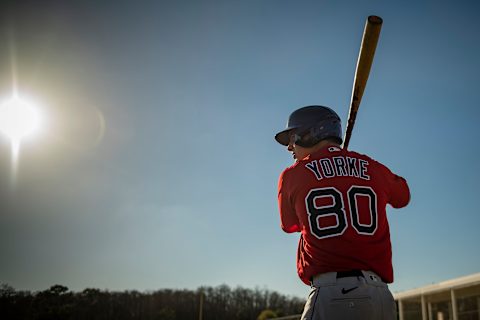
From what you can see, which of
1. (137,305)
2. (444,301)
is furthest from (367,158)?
(137,305)

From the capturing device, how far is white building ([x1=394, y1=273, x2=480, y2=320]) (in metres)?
11.2

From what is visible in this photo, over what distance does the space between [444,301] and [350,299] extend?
13619 mm

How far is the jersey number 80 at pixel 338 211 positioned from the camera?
8.95ft

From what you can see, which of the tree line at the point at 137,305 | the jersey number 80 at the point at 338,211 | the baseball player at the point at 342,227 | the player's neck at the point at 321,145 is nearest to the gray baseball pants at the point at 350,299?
the baseball player at the point at 342,227

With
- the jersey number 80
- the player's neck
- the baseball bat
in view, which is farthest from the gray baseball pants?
the baseball bat

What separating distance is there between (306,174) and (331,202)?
1.01 ft

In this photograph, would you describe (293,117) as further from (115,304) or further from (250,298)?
(250,298)

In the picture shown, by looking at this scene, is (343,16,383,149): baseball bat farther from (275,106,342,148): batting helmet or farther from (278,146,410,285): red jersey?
(278,146,410,285): red jersey

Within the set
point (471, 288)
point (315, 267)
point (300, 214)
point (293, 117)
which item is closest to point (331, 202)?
point (300, 214)

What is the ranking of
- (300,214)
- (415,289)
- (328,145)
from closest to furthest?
(300,214)
(328,145)
(415,289)

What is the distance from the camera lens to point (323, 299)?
100 inches

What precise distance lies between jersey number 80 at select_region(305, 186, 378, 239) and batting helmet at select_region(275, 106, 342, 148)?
656mm

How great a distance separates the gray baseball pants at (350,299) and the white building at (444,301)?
9384 mm

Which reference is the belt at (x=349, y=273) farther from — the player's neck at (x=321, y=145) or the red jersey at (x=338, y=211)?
the player's neck at (x=321, y=145)
